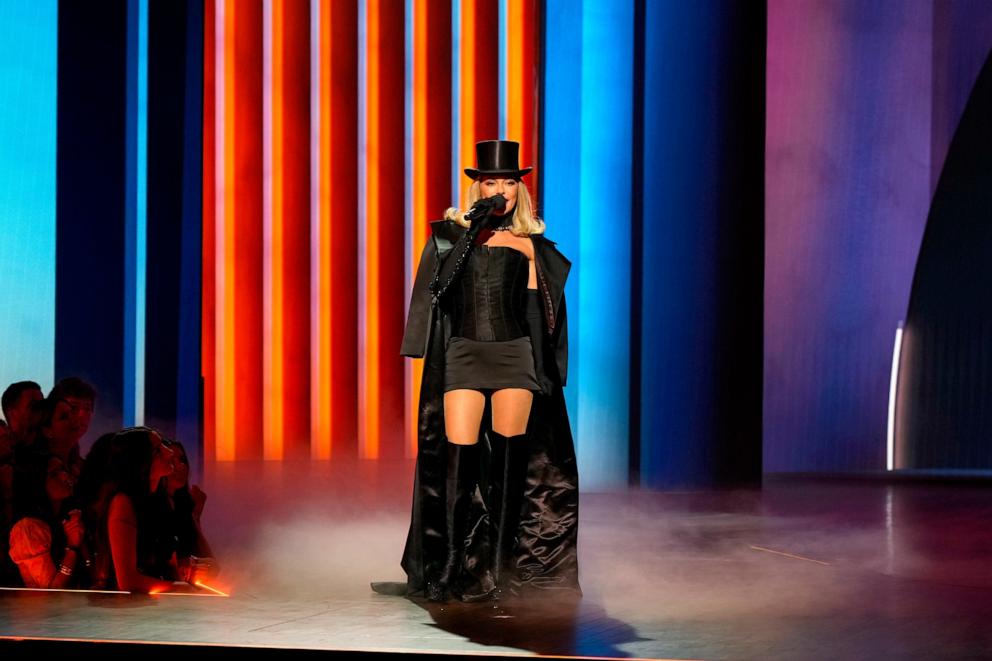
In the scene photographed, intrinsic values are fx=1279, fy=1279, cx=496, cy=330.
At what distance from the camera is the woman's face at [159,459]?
13.8ft

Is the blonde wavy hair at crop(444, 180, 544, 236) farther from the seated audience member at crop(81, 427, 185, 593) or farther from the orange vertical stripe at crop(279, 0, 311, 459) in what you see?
the orange vertical stripe at crop(279, 0, 311, 459)

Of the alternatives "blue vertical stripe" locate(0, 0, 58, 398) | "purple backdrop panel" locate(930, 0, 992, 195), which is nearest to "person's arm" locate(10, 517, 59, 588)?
"blue vertical stripe" locate(0, 0, 58, 398)

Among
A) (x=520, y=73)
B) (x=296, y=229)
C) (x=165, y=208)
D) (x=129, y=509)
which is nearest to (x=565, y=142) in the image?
(x=520, y=73)

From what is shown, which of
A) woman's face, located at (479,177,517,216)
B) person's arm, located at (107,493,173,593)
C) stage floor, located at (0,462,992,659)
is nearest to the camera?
stage floor, located at (0,462,992,659)

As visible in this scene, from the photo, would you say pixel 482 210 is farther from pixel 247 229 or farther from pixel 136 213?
pixel 247 229

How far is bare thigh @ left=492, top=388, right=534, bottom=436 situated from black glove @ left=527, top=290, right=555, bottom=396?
8cm

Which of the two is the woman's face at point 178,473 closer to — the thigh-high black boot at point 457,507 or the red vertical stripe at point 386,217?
the thigh-high black boot at point 457,507

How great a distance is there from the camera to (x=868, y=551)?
5.49 metres

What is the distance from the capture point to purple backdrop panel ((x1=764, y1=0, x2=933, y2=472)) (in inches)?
363

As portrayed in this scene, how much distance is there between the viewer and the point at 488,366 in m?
4.20

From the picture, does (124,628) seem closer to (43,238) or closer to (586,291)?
(43,238)

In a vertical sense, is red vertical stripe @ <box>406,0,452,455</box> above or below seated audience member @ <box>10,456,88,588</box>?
above

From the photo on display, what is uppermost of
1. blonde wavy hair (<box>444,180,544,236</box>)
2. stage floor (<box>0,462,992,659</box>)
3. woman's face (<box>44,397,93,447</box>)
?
blonde wavy hair (<box>444,180,544,236</box>)

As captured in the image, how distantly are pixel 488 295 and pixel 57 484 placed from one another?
63.6 inches
